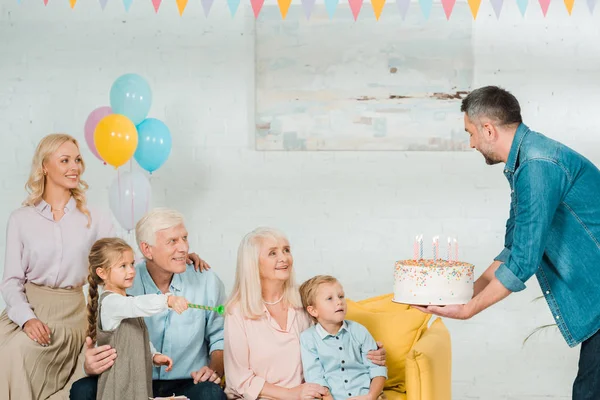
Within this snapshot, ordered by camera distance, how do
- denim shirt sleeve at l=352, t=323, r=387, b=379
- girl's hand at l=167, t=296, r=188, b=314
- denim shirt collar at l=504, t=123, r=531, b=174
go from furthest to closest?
1. denim shirt sleeve at l=352, t=323, r=387, b=379
2. girl's hand at l=167, t=296, r=188, b=314
3. denim shirt collar at l=504, t=123, r=531, b=174

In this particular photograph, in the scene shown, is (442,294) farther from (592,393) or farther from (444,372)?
(444,372)

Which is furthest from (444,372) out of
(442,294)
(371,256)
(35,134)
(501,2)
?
(35,134)

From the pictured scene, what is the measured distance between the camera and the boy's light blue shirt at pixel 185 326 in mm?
3215

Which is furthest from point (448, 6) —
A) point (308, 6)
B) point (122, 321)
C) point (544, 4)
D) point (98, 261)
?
point (122, 321)

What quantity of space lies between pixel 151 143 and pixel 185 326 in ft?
3.63

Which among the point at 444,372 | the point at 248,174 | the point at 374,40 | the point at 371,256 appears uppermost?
the point at 374,40

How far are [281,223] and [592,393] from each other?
7.84 feet

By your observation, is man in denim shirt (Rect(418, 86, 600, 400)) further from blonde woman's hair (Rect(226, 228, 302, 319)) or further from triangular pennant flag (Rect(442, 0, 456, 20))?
triangular pennant flag (Rect(442, 0, 456, 20))

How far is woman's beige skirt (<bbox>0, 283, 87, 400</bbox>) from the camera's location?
3.26 meters

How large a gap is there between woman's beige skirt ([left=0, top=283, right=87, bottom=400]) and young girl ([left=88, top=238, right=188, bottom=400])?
14.3 inches

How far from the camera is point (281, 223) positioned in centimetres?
458

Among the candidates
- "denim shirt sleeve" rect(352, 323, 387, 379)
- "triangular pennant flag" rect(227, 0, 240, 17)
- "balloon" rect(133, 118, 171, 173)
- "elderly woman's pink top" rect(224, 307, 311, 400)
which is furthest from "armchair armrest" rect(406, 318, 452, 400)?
"triangular pennant flag" rect(227, 0, 240, 17)

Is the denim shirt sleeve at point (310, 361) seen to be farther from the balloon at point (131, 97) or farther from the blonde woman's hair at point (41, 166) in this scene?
the balloon at point (131, 97)

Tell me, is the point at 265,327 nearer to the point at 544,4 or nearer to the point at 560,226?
the point at 560,226
